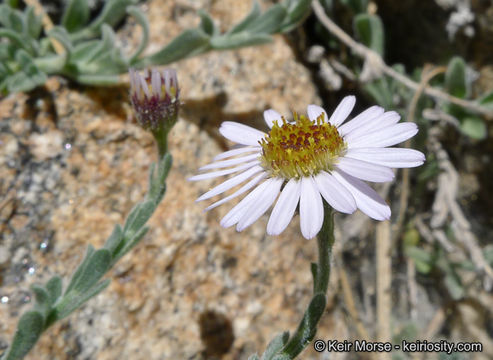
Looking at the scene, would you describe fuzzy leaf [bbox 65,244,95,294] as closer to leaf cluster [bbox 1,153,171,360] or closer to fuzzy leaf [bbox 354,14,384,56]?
leaf cluster [bbox 1,153,171,360]

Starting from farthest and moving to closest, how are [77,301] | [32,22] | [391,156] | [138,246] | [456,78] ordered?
[456,78], [32,22], [138,246], [77,301], [391,156]

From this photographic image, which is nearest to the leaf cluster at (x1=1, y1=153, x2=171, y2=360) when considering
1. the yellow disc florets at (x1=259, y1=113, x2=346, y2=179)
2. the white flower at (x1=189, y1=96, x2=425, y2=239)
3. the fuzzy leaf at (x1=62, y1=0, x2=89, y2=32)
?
the white flower at (x1=189, y1=96, x2=425, y2=239)

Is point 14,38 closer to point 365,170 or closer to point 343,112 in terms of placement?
point 343,112

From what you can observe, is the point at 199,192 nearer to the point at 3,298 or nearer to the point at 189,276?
the point at 189,276

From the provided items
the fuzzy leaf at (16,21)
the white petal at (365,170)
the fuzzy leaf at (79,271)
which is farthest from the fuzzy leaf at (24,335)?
the fuzzy leaf at (16,21)

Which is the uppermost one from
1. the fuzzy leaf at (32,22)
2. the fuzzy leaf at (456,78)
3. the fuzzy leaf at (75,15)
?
the fuzzy leaf at (32,22)

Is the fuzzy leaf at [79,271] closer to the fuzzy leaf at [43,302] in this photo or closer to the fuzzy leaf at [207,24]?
the fuzzy leaf at [43,302]

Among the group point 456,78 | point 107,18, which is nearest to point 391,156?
point 456,78

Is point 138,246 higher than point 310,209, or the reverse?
point 310,209
